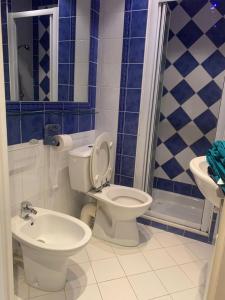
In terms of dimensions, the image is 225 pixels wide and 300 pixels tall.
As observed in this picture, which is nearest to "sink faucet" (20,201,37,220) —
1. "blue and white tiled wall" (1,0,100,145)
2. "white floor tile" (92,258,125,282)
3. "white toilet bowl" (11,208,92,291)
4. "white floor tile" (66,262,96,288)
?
"white toilet bowl" (11,208,92,291)

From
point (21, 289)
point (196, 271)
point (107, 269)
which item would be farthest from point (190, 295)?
point (21, 289)

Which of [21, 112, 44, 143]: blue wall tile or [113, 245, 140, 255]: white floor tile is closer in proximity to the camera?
[21, 112, 44, 143]: blue wall tile

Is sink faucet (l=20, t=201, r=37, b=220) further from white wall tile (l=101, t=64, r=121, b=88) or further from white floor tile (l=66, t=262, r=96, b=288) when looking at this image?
white wall tile (l=101, t=64, r=121, b=88)

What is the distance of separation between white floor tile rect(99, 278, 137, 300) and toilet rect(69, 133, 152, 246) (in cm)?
42

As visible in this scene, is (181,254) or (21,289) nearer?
(21,289)

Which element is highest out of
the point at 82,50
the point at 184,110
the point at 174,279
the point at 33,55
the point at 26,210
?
the point at 82,50

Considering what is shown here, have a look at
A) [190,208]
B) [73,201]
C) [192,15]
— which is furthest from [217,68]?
[73,201]

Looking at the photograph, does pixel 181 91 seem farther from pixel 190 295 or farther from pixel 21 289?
pixel 21 289

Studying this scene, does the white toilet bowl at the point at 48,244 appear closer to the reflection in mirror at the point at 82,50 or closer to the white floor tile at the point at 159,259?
the white floor tile at the point at 159,259

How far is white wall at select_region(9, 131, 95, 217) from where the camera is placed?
5.05ft

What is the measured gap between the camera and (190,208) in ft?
9.01

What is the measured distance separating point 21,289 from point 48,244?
1.45ft

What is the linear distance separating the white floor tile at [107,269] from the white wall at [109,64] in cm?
107

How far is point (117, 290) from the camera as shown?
158 centimetres
